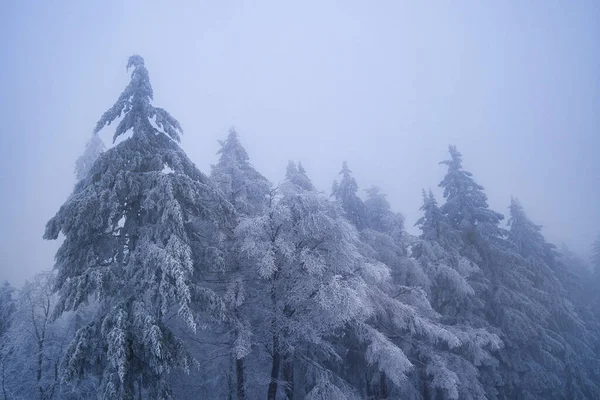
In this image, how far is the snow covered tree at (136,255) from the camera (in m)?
7.82

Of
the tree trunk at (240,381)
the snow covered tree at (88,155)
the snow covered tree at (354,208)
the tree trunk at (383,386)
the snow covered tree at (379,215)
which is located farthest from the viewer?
the snow covered tree at (88,155)

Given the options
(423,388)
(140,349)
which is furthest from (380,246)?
(140,349)

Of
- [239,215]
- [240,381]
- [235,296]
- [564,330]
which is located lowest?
[240,381]

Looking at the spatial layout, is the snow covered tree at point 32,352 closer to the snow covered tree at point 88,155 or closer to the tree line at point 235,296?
the tree line at point 235,296

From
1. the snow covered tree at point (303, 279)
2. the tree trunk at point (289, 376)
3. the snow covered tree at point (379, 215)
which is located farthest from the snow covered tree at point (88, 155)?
the tree trunk at point (289, 376)

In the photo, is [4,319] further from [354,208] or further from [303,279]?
[354,208]

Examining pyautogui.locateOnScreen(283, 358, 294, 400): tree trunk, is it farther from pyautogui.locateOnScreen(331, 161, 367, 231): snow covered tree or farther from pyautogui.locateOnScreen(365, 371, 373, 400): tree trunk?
pyautogui.locateOnScreen(331, 161, 367, 231): snow covered tree

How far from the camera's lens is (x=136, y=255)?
8633mm

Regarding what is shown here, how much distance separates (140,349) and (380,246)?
12687mm

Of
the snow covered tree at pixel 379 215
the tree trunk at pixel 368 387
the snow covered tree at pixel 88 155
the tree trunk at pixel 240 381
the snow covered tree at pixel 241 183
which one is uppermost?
the snow covered tree at pixel 88 155

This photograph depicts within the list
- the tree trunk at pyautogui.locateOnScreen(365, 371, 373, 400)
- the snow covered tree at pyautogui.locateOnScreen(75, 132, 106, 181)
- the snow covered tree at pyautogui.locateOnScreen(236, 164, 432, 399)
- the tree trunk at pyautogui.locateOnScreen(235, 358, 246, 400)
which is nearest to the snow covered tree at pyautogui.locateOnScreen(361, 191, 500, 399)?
the tree trunk at pyautogui.locateOnScreen(365, 371, 373, 400)

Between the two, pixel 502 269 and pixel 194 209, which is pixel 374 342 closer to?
pixel 194 209

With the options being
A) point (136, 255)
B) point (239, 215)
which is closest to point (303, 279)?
point (239, 215)

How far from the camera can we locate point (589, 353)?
816 inches
